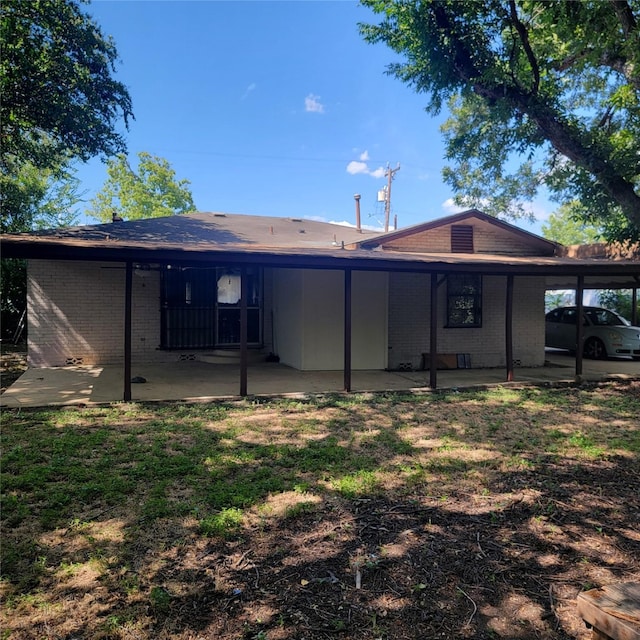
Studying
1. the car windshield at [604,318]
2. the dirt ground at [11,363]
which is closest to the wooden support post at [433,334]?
the dirt ground at [11,363]

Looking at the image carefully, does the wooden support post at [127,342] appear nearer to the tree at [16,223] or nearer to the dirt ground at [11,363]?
the dirt ground at [11,363]

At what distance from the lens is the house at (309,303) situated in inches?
385

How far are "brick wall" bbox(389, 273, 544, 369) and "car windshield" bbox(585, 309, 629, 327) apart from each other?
341 centimetres

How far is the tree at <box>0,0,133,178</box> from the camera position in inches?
391

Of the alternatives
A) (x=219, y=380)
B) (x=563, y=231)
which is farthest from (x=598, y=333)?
(x=563, y=231)

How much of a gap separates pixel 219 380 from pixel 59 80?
27.3 ft

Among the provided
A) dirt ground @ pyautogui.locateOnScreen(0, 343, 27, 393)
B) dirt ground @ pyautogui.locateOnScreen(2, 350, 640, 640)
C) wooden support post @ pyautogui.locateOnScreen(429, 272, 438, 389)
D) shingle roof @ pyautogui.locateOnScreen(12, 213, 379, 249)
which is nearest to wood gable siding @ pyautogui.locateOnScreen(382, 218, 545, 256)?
shingle roof @ pyautogui.locateOnScreen(12, 213, 379, 249)

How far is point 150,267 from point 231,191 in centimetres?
3764

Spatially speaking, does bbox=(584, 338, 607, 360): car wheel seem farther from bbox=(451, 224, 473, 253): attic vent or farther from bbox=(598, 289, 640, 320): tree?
bbox=(451, 224, 473, 253): attic vent

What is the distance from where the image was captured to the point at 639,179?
47.5 ft

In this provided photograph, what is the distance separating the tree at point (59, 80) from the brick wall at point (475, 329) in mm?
8399

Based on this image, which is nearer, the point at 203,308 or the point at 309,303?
the point at 309,303

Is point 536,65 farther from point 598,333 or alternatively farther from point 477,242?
point 598,333

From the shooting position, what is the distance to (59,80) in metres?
10.5
